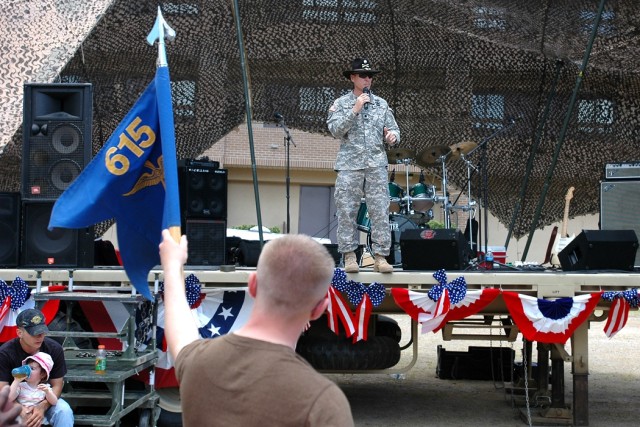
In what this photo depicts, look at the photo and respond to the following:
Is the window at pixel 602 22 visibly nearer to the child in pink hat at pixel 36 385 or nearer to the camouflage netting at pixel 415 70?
the camouflage netting at pixel 415 70

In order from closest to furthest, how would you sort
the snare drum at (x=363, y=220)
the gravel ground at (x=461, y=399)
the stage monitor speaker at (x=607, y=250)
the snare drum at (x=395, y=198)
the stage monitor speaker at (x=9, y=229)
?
the stage monitor speaker at (x=9, y=229) < the stage monitor speaker at (x=607, y=250) < the gravel ground at (x=461, y=399) < the snare drum at (x=363, y=220) < the snare drum at (x=395, y=198)

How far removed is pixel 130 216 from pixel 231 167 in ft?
68.1

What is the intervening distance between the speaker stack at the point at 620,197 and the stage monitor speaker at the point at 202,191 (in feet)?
12.4

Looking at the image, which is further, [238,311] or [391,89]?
[391,89]

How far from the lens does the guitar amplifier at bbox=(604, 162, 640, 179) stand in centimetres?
909

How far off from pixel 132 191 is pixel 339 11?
6.94 meters

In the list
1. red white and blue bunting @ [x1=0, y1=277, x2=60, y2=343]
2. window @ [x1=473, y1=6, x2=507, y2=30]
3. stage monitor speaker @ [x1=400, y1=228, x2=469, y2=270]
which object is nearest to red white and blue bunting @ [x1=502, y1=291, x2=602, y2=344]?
stage monitor speaker @ [x1=400, y1=228, x2=469, y2=270]

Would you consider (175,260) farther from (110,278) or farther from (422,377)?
(422,377)

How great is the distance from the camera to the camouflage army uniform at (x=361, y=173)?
791cm

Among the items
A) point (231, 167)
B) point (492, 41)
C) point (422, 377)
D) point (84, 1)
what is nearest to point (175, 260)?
point (84, 1)

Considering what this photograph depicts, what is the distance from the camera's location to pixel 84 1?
9562 millimetres

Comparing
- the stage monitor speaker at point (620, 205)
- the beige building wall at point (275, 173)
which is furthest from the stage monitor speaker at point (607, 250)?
the beige building wall at point (275, 173)

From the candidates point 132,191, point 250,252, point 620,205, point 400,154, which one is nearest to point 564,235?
point 620,205

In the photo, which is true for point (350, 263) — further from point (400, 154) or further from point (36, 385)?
point (400, 154)
